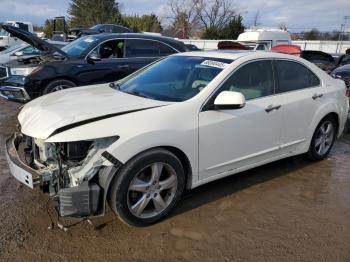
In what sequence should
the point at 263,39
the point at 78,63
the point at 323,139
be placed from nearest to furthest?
the point at 323,139
the point at 78,63
the point at 263,39

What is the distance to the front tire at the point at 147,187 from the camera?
332 cm

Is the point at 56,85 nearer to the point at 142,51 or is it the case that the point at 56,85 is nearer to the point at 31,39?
the point at 31,39

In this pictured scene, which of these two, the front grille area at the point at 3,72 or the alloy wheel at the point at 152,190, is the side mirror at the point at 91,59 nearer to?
the front grille area at the point at 3,72

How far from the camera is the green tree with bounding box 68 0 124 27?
54.3 meters

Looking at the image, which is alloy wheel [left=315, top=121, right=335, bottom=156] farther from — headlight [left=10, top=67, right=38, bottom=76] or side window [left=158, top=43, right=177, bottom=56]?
headlight [left=10, top=67, right=38, bottom=76]

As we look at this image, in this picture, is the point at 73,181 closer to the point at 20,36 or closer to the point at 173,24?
the point at 20,36

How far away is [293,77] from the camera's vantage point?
192 inches

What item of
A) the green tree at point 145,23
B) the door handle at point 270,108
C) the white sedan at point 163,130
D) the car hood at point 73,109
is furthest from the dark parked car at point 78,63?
the green tree at point 145,23

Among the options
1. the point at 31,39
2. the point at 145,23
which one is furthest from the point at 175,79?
the point at 145,23

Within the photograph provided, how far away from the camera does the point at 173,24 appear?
57.1 meters

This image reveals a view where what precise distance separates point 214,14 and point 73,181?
53182mm

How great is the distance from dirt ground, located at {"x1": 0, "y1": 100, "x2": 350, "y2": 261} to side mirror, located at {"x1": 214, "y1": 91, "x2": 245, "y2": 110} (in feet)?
3.53

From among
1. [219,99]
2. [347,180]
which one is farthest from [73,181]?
[347,180]

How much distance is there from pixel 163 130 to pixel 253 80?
145 centimetres
